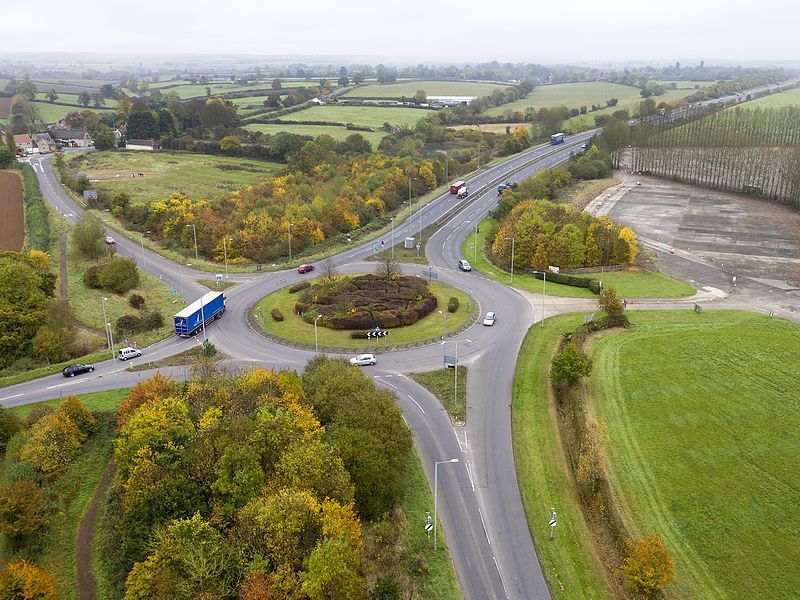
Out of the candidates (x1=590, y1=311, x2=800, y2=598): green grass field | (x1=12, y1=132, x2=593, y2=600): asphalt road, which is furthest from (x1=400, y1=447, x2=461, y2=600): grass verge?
(x1=590, y1=311, x2=800, y2=598): green grass field

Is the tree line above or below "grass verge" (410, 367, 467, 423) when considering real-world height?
above

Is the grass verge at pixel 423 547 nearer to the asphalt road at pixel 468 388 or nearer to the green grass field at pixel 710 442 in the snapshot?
the asphalt road at pixel 468 388

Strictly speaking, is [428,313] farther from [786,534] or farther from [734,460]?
[786,534]

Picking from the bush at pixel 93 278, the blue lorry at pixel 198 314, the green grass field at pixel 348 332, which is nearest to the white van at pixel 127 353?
the blue lorry at pixel 198 314

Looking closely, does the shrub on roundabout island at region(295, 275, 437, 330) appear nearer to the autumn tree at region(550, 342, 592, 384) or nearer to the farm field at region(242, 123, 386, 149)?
the autumn tree at region(550, 342, 592, 384)

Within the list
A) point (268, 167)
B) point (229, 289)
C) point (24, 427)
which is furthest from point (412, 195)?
point (24, 427)

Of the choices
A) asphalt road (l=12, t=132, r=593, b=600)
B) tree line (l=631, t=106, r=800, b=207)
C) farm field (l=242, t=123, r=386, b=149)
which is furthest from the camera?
farm field (l=242, t=123, r=386, b=149)

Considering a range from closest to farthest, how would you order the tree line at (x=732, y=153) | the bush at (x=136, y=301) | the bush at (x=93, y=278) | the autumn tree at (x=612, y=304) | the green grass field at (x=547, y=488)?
the green grass field at (x=547, y=488) < the autumn tree at (x=612, y=304) < the bush at (x=136, y=301) < the bush at (x=93, y=278) < the tree line at (x=732, y=153)
